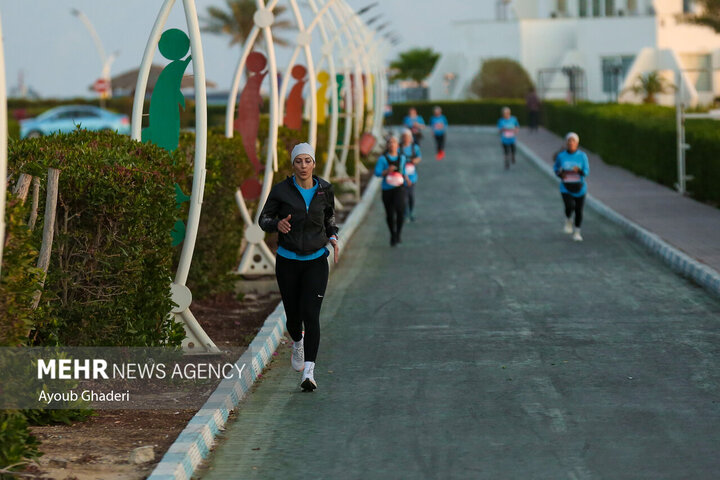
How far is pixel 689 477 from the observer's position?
269 inches

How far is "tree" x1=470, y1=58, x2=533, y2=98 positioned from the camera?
76062 mm

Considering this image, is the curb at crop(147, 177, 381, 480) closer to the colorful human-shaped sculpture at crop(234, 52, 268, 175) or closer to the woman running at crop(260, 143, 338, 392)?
the woman running at crop(260, 143, 338, 392)

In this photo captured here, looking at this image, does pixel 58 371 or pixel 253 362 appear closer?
pixel 58 371

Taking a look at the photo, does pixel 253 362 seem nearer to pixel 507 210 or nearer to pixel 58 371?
pixel 58 371

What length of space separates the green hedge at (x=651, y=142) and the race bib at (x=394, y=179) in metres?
6.12

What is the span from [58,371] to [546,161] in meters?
30.4

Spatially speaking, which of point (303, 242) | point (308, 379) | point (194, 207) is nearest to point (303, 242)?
point (303, 242)

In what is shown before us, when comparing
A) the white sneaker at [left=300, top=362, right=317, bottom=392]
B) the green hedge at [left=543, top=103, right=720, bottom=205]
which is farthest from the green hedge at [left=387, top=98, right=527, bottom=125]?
the white sneaker at [left=300, top=362, right=317, bottom=392]

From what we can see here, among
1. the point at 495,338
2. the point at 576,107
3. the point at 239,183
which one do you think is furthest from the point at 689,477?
the point at 576,107

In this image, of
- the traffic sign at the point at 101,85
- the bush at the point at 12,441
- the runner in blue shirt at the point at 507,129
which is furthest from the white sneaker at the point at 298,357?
the traffic sign at the point at 101,85

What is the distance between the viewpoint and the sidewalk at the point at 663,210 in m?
17.2

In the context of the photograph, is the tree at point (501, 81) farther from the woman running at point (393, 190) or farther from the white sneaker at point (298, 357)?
the white sneaker at point (298, 357)

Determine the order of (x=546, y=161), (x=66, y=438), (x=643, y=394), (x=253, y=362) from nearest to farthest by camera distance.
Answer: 1. (x=66, y=438)
2. (x=643, y=394)
3. (x=253, y=362)
4. (x=546, y=161)

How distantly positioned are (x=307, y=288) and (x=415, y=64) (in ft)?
346
